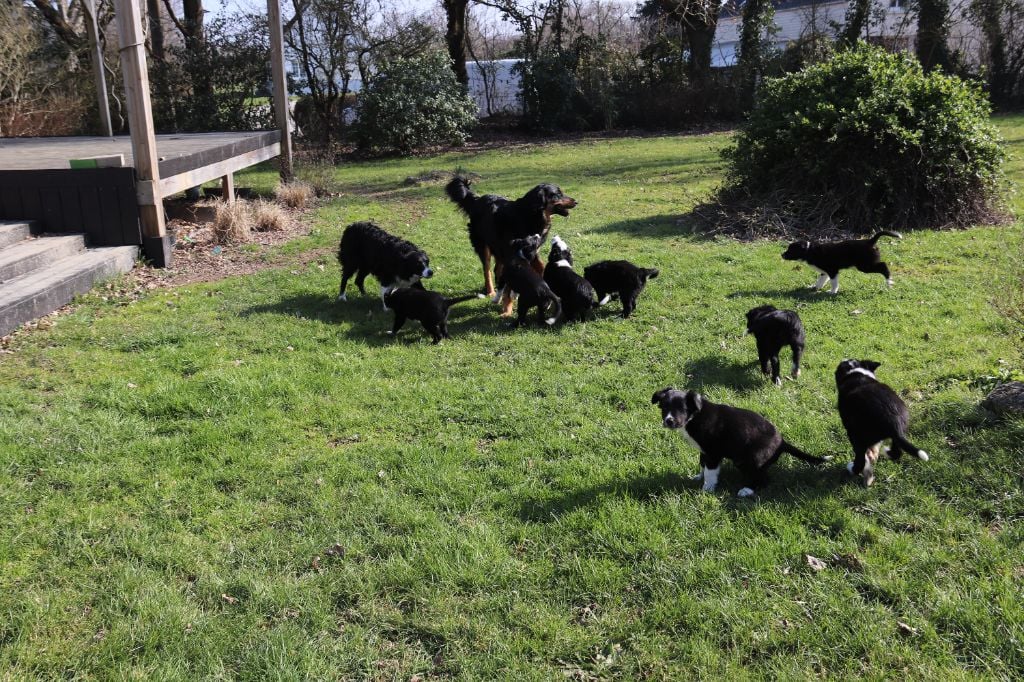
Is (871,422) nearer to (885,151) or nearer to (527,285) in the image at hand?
(527,285)

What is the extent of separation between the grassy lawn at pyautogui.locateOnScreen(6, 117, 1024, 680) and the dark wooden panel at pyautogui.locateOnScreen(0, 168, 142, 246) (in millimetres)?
2231

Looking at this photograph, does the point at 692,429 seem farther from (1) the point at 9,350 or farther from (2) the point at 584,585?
(1) the point at 9,350

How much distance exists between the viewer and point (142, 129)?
9.18 m

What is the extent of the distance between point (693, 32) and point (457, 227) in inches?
704

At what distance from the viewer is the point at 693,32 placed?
25406 millimetres

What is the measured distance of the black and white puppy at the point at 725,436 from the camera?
414 cm

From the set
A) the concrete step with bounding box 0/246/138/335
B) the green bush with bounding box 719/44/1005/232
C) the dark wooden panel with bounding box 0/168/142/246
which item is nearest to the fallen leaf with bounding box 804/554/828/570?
the concrete step with bounding box 0/246/138/335

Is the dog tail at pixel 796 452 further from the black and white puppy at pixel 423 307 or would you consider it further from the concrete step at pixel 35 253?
the concrete step at pixel 35 253

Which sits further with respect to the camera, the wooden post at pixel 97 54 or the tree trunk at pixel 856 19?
the tree trunk at pixel 856 19

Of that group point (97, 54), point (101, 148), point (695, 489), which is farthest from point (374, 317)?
point (97, 54)

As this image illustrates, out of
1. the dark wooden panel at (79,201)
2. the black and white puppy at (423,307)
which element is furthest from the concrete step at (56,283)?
the black and white puppy at (423,307)

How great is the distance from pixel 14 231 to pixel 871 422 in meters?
9.69

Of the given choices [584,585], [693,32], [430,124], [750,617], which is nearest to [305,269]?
[584,585]

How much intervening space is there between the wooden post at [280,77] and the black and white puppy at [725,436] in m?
13.3
